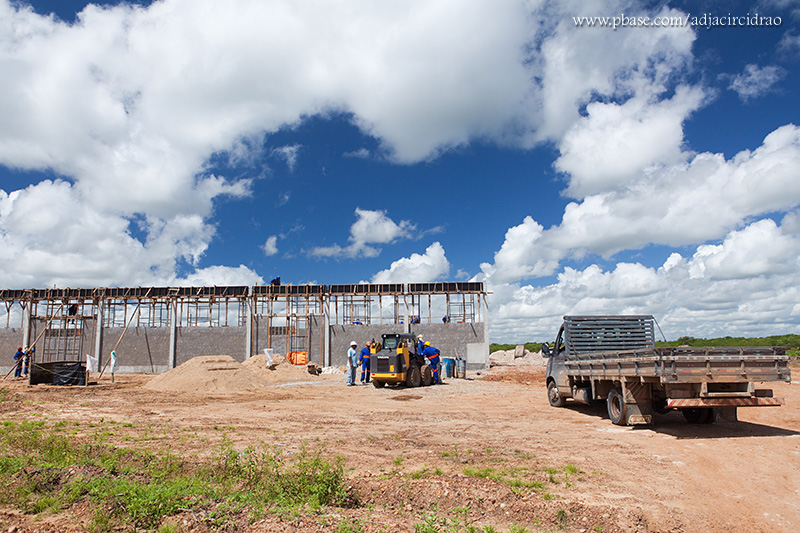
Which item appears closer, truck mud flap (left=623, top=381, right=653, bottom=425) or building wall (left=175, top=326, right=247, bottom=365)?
truck mud flap (left=623, top=381, right=653, bottom=425)

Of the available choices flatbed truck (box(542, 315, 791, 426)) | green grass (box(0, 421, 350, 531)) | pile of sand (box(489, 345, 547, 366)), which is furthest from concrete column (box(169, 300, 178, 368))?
flatbed truck (box(542, 315, 791, 426))

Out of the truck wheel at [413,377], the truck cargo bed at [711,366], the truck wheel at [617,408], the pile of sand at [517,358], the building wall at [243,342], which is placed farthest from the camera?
the pile of sand at [517,358]

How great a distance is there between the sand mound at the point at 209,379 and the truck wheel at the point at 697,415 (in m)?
16.4

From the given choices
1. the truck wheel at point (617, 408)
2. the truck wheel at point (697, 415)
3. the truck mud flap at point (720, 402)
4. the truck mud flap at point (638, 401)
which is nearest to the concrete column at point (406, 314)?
the truck wheel at point (617, 408)

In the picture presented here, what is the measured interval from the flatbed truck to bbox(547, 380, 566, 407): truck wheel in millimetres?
1191

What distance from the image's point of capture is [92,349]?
120 ft

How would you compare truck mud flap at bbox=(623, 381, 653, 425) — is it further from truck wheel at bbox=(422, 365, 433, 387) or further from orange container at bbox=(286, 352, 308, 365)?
orange container at bbox=(286, 352, 308, 365)

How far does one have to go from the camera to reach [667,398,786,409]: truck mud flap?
9539 millimetres

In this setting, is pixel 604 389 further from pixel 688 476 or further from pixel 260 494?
pixel 260 494

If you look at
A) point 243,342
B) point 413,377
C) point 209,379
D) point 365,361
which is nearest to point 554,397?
point 413,377

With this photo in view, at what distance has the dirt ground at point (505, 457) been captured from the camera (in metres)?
5.44

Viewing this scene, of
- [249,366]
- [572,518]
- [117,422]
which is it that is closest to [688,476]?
[572,518]

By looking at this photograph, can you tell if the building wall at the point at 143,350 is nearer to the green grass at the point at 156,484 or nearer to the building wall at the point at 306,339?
the building wall at the point at 306,339

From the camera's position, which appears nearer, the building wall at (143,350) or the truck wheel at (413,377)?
the truck wheel at (413,377)
